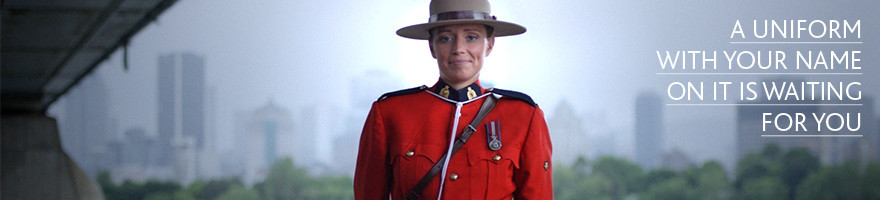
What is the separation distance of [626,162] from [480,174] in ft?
72.7

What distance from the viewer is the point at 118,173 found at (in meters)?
22.1

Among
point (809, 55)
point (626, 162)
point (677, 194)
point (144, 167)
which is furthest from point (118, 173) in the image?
point (809, 55)

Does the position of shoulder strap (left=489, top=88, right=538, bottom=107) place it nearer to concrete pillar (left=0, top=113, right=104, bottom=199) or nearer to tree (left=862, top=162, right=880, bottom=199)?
concrete pillar (left=0, top=113, right=104, bottom=199)

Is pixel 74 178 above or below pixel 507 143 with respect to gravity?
below

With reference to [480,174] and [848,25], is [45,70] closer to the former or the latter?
[480,174]

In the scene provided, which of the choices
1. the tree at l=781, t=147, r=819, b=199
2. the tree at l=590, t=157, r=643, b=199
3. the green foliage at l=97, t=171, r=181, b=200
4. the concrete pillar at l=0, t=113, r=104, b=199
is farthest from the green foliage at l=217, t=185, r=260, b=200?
the tree at l=781, t=147, r=819, b=199

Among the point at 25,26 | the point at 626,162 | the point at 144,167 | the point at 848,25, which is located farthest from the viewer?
the point at 626,162

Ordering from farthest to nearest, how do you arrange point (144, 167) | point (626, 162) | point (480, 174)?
1. point (626, 162)
2. point (144, 167)
3. point (480, 174)

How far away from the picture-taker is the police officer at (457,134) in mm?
2264

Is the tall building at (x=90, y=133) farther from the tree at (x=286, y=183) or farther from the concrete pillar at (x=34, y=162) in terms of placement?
the concrete pillar at (x=34, y=162)

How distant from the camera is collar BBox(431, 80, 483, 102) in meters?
2.36

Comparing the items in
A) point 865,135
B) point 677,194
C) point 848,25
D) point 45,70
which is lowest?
point 677,194

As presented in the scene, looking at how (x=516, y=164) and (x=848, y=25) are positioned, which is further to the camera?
(x=848, y=25)

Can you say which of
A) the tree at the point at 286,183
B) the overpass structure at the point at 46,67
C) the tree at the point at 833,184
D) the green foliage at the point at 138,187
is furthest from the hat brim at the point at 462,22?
the tree at the point at 833,184
